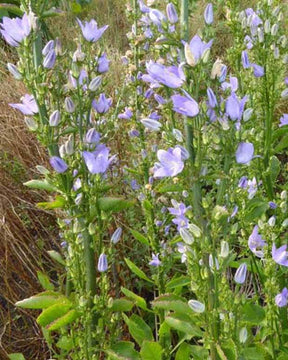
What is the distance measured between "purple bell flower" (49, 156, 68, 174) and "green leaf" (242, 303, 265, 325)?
2.43 feet

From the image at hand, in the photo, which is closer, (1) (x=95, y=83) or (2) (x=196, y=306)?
(2) (x=196, y=306)

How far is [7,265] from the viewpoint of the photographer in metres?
2.47

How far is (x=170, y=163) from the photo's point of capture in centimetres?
140

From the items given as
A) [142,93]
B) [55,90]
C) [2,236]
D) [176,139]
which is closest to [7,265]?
[2,236]

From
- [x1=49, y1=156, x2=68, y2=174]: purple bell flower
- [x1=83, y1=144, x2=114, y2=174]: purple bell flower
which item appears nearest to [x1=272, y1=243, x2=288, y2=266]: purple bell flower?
[x1=83, y1=144, x2=114, y2=174]: purple bell flower

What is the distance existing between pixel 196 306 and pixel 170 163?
38 cm

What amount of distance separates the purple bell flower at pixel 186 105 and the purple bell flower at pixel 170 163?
11 cm

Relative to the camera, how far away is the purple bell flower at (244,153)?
1.38 meters

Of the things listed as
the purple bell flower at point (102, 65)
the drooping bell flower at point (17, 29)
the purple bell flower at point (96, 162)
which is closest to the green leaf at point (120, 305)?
the purple bell flower at point (96, 162)

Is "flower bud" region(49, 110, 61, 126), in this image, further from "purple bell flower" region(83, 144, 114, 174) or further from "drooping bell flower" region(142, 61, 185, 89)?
"drooping bell flower" region(142, 61, 185, 89)

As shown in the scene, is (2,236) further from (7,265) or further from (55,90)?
(55,90)

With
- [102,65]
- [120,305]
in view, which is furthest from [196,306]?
[102,65]

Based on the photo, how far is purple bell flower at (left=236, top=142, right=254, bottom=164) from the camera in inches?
54.1

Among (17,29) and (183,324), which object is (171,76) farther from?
(183,324)
